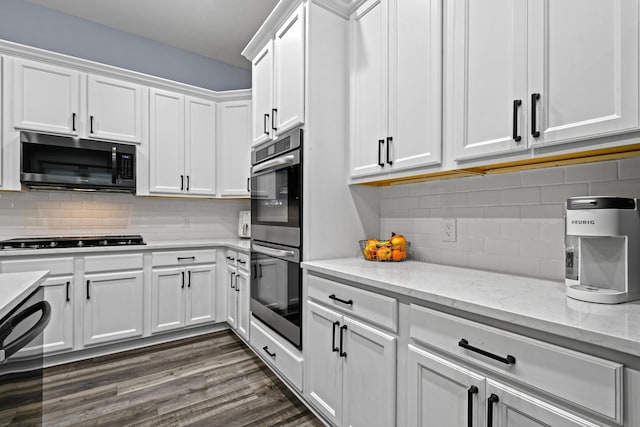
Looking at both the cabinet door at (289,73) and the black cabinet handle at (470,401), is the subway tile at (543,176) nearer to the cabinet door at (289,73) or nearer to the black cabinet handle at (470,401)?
the black cabinet handle at (470,401)

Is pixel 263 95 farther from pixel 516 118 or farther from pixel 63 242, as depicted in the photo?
pixel 63 242

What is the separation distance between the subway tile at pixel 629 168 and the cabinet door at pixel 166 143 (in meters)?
3.30

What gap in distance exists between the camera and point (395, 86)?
1718 millimetres

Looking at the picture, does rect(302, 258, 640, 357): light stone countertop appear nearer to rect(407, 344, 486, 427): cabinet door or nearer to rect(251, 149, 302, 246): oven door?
rect(407, 344, 486, 427): cabinet door

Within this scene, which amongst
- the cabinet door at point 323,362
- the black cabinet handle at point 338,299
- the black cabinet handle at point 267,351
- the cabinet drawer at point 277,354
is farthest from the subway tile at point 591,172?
the black cabinet handle at point 267,351

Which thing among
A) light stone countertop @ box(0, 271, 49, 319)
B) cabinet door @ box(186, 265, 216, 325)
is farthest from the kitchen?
light stone countertop @ box(0, 271, 49, 319)

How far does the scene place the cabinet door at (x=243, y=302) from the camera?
277cm

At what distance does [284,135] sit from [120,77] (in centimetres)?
194

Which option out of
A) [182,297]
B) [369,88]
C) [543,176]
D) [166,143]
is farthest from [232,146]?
[543,176]

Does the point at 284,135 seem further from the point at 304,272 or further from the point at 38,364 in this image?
the point at 38,364

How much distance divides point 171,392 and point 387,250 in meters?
1.72

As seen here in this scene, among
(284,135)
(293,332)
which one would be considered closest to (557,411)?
(293,332)

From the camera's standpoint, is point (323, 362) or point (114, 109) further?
point (114, 109)

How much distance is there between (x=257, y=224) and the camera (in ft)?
8.32
